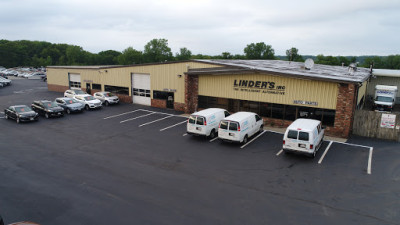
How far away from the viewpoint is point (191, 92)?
93.1ft

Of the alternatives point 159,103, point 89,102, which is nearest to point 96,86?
point 89,102

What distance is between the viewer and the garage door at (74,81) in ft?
138

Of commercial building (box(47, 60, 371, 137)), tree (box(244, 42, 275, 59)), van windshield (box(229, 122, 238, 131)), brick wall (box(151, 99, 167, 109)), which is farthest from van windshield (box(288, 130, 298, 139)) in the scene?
tree (box(244, 42, 275, 59))

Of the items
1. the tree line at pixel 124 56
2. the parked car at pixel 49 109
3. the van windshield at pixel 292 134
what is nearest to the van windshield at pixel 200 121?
the van windshield at pixel 292 134

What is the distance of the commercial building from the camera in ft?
67.5

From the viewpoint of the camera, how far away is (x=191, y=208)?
1068 cm

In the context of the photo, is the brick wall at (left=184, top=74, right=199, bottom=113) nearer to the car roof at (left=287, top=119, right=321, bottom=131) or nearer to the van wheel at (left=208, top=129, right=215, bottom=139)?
the van wheel at (left=208, top=129, right=215, bottom=139)

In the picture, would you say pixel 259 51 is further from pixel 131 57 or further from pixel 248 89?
pixel 248 89

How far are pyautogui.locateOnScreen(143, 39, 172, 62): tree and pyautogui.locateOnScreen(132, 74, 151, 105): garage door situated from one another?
96.4m

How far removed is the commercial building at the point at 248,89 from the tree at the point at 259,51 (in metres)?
101

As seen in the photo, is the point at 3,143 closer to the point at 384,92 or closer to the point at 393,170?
the point at 393,170

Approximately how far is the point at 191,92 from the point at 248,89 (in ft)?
21.7

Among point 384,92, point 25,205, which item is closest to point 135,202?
point 25,205

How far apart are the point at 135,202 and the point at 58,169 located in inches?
237
